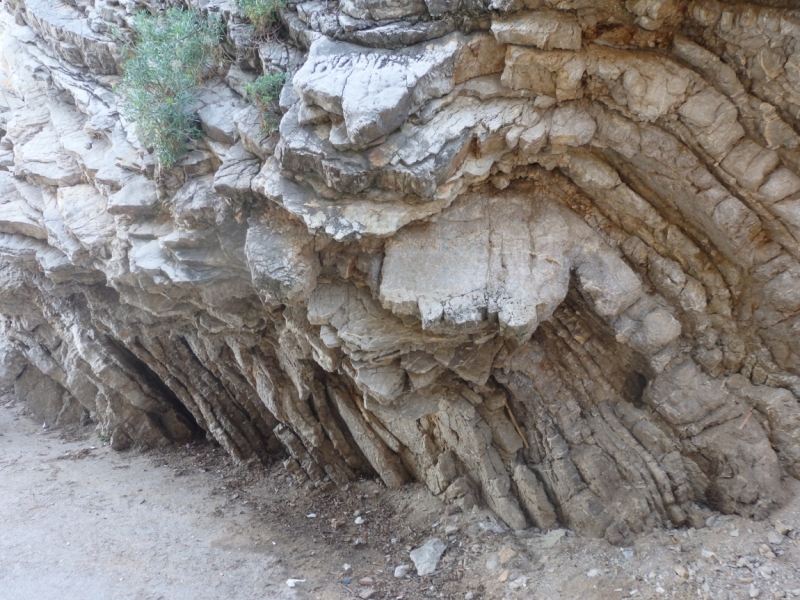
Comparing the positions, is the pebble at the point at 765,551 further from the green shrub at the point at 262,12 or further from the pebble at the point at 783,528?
the green shrub at the point at 262,12

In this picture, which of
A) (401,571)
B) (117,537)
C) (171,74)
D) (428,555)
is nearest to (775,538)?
(428,555)

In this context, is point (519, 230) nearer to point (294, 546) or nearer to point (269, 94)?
point (269, 94)

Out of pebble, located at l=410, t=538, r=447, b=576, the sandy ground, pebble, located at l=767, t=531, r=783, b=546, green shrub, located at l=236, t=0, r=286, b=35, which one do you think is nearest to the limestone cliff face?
green shrub, located at l=236, t=0, r=286, b=35

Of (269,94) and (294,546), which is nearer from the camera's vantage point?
(269,94)

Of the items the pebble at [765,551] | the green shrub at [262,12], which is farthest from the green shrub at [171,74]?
the pebble at [765,551]

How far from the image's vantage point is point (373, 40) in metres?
5.43

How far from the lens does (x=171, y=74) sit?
686 centimetres

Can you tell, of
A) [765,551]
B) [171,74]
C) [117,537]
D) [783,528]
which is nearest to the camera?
[765,551]

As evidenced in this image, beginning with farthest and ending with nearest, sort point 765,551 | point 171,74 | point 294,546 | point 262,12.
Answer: point 294,546 < point 171,74 < point 262,12 < point 765,551

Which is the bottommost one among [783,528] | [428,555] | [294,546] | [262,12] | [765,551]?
[294,546]

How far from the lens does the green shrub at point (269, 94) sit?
608 centimetres

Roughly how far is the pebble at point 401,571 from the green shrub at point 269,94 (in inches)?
229

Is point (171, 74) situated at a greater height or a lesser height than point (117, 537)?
greater

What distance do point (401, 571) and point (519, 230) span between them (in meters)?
4.75
